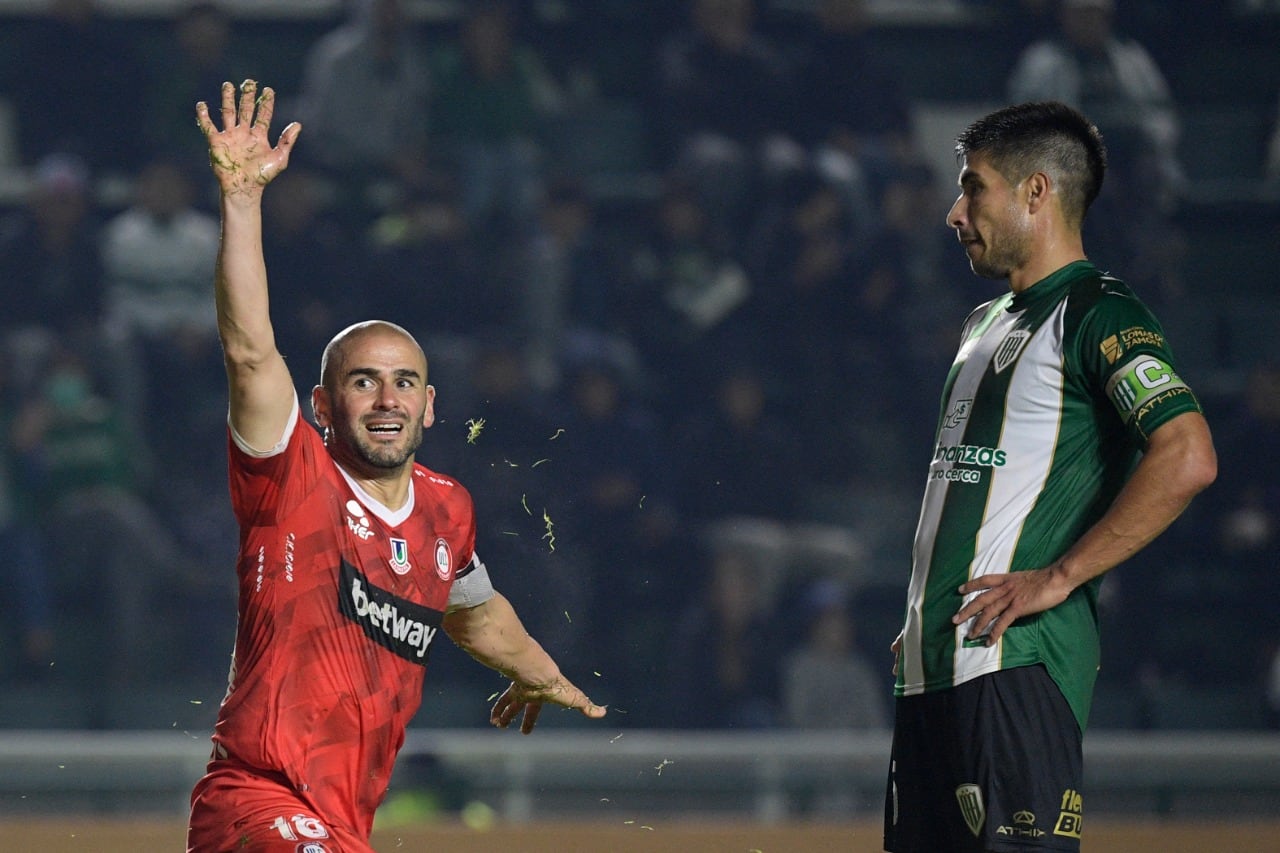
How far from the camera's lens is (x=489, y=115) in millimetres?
10570

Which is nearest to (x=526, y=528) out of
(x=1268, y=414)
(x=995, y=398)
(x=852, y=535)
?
(x=995, y=398)

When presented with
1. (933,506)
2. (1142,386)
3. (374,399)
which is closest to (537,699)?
(374,399)

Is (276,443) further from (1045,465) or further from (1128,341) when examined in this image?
(1128,341)

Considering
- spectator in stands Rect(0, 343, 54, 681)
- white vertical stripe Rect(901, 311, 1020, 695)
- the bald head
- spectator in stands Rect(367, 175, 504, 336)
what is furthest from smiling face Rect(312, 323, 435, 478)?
spectator in stands Rect(0, 343, 54, 681)

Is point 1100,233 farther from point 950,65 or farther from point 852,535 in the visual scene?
point 852,535

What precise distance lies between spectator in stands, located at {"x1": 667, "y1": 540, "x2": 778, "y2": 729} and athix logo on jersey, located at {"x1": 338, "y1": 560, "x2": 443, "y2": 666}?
5.18 m

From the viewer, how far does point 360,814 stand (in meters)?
3.82

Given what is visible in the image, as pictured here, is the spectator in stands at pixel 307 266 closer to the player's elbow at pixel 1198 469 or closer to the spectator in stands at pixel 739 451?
the spectator in stands at pixel 739 451

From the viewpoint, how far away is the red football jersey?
368cm

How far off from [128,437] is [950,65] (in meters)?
5.75

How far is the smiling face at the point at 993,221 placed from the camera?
12.1 feet

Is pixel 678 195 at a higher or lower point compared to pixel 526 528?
higher

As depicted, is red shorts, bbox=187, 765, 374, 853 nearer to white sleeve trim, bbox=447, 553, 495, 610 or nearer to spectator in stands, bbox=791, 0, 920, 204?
white sleeve trim, bbox=447, 553, 495, 610

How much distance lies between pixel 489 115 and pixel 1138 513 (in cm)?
777
